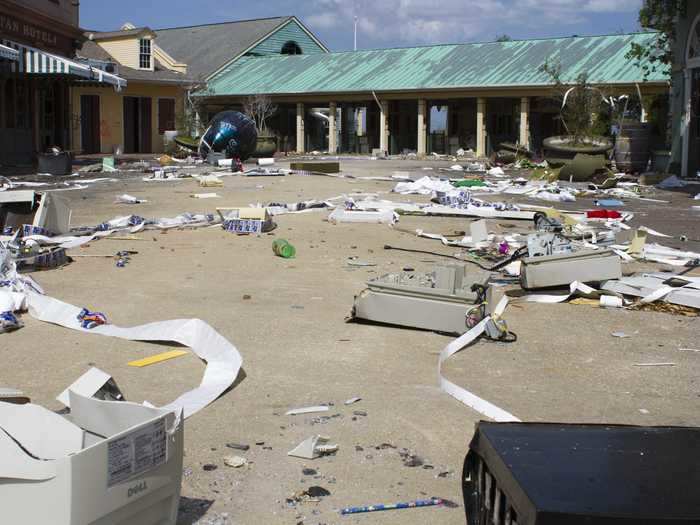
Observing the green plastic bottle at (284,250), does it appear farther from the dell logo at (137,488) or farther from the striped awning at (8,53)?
the striped awning at (8,53)

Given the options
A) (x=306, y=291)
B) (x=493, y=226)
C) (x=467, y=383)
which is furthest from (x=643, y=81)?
(x=467, y=383)

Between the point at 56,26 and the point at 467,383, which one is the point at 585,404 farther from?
the point at 56,26

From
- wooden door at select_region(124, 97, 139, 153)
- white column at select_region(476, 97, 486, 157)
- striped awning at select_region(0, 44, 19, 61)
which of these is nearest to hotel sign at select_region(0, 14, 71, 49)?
striped awning at select_region(0, 44, 19, 61)

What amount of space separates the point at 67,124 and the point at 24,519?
31826 mm

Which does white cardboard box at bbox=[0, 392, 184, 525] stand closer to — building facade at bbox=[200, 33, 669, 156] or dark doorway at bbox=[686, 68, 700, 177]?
dark doorway at bbox=[686, 68, 700, 177]

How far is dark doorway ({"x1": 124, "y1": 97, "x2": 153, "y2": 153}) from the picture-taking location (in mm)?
40094

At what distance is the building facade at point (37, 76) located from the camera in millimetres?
25641

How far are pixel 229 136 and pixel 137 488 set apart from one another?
2907 centimetres

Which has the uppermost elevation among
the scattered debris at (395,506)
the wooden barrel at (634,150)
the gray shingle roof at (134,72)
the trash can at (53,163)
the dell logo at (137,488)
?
the gray shingle roof at (134,72)

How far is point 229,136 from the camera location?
31250 millimetres

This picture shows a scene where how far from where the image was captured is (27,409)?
314 centimetres

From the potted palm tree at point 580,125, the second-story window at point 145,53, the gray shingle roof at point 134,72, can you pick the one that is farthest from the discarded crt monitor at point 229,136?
the second-story window at point 145,53

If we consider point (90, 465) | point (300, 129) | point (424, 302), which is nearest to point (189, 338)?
point (424, 302)

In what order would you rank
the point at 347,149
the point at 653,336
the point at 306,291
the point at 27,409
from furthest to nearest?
the point at 347,149, the point at 306,291, the point at 653,336, the point at 27,409
